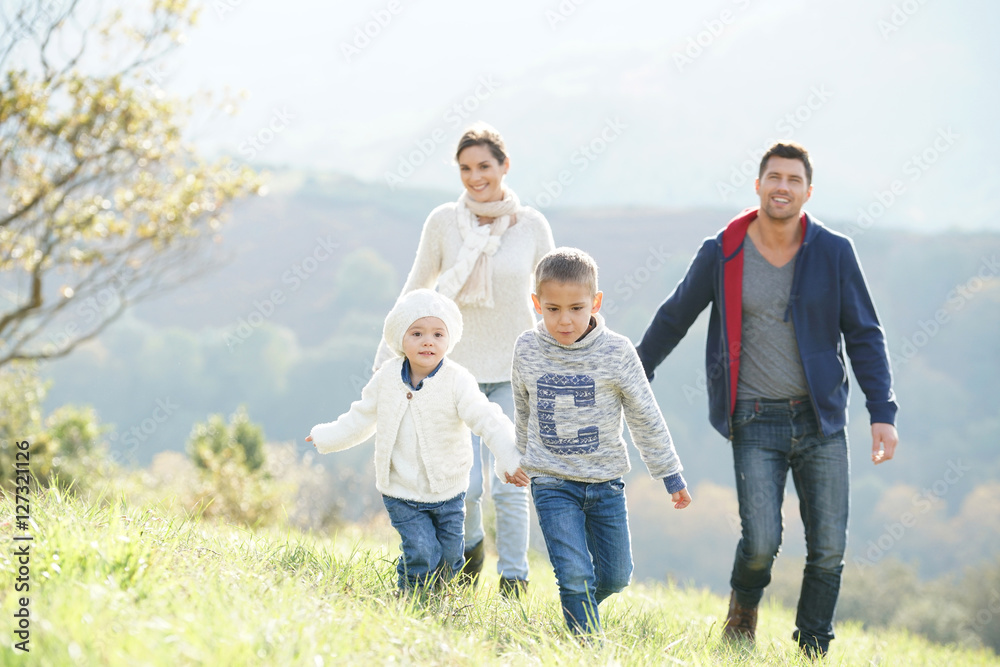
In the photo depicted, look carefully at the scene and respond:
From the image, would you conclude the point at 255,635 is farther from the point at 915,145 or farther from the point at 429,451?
the point at 915,145

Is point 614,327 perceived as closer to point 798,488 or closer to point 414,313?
point 798,488

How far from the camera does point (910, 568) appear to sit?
26.8 metres

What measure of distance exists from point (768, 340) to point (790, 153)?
2.96 feet

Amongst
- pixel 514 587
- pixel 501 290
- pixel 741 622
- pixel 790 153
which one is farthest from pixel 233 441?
pixel 790 153

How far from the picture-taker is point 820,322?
4.03 meters

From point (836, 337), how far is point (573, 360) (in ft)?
5.02

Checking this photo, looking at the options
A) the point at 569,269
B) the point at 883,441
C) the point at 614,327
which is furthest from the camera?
the point at 614,327

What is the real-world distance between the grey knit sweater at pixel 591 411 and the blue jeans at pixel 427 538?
413 millimetres

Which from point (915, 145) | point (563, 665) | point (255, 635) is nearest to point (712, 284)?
point (563, 665)

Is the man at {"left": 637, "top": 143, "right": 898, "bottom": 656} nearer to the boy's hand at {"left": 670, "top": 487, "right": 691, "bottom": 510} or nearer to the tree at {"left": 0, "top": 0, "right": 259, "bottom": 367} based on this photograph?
the boy's hand at {"left": 670, "top": 487, "right": 691, "bottom": 510}

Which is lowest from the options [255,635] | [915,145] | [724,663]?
[724,663]

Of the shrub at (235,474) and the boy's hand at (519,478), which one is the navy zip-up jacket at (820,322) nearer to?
the boy's hand at (519,478)

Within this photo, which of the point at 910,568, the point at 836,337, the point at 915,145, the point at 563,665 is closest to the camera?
the point at 563,665

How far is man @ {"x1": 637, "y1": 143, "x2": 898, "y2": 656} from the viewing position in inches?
157
